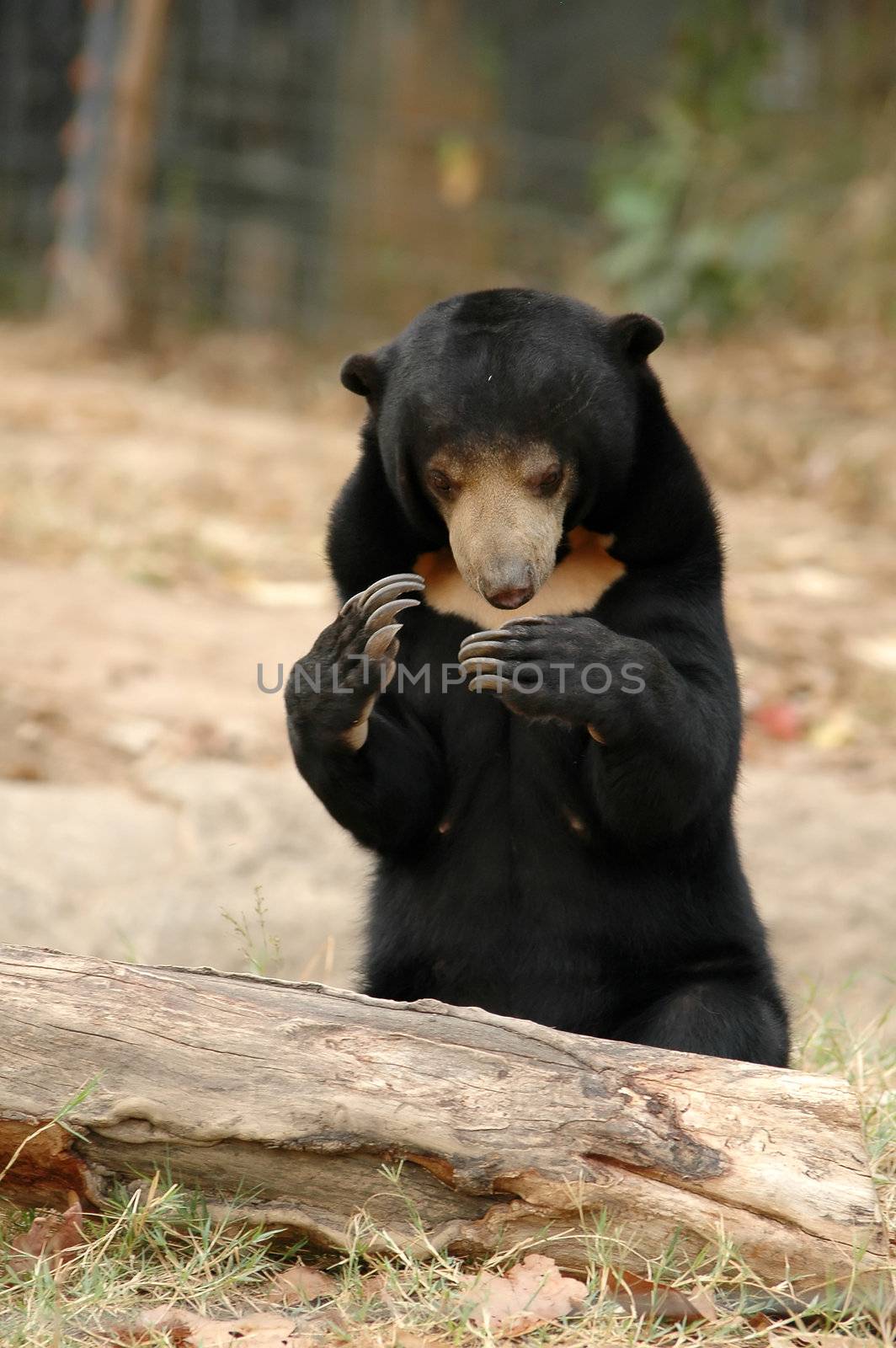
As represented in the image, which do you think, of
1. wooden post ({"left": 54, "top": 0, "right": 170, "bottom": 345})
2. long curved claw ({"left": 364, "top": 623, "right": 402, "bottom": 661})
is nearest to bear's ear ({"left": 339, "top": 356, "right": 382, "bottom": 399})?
long curved claw ({"left": 364, "top": 623, "right": 402, "bottom": 661})

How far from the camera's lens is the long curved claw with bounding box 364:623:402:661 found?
2789 millimetres

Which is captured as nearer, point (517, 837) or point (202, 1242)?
point (202, 1242)

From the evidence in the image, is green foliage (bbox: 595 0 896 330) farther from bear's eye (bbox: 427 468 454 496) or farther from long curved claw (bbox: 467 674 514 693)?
long curved claw (bbox: 467 674 514 693)

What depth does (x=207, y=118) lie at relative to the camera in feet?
43.2

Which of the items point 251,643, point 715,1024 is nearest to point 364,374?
point 715,1024

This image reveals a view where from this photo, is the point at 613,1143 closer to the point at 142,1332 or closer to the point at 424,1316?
the point at 424,1316

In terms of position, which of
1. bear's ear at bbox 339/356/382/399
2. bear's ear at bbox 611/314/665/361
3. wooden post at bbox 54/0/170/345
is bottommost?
bear's ear at bbox 339/356/382/399

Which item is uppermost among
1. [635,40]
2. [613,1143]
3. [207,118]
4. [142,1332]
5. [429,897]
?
[635,40]

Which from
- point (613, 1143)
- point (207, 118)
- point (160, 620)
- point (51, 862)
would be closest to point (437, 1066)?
point (613, 1143)

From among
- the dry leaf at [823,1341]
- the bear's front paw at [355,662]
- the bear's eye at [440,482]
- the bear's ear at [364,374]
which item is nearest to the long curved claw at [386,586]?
the bear's front paw at [355,662]

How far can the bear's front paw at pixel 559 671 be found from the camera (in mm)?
2658

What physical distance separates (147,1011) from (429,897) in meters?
0.75

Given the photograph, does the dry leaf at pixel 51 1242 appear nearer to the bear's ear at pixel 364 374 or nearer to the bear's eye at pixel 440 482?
the bear's eye at pixel 440 482

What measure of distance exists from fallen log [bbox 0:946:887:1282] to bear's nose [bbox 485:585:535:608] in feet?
2.35
